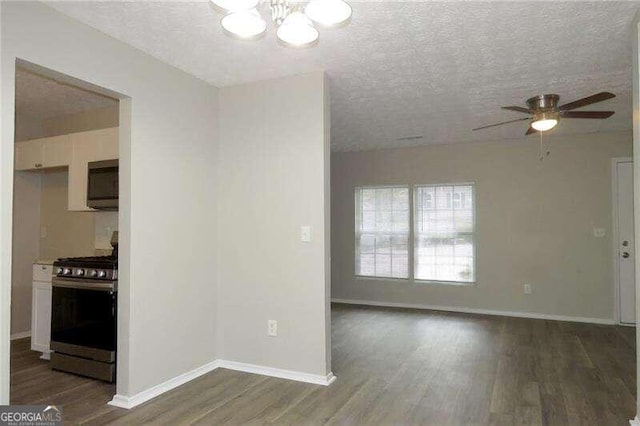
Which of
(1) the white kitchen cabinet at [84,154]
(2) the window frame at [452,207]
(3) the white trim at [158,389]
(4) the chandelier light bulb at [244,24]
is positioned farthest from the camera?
(2) the window frame at [452,207]

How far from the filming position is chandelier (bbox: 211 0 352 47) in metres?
1.85

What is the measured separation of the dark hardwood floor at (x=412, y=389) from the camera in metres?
2.68

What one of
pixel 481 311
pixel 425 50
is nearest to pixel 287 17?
pixel 425 50

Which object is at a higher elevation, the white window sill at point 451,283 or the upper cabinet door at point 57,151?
the upper cabinet door at point 57,151

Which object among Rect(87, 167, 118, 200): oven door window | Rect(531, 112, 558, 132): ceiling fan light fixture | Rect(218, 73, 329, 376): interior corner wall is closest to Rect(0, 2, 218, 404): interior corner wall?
Rect(218, 73, 329, 376): interior corner wall

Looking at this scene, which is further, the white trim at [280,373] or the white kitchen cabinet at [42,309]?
the white kitchen cabinet at [42,309]

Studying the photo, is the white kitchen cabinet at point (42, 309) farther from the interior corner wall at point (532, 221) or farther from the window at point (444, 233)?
the window at point (444, 233)

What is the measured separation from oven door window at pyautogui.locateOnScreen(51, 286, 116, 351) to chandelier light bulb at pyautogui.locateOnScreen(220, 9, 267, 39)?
2.23 metres

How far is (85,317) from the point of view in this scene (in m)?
Result: 3.31

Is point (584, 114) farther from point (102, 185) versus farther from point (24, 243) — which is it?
point (24, 243)

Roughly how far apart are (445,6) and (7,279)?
279 centimetres

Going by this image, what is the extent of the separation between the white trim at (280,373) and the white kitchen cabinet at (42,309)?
169cm

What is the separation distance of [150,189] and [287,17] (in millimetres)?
1708

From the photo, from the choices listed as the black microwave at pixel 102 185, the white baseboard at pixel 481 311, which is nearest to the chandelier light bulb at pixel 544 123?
the white baseboard at pixel 481 311
